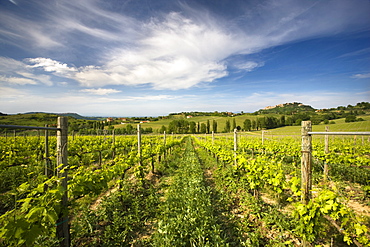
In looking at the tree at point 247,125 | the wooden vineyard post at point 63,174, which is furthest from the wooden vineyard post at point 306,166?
the tree at point 247,125

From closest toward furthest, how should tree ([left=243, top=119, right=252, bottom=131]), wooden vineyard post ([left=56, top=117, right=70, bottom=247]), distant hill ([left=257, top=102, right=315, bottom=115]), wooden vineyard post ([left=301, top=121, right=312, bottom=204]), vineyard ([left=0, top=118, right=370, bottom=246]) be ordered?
vineyard ([left=0, top=118, right=370, bottom=246]), wooden vineyard post ([left=56, top=117, right=70, bottom=247]), wooden vineyard post ([left=301, top=121, right=312, bottom=204]), tree ([left=243, top=119, right=252, bottom=131]), distant hill ([left=257, top=102, right=315, bottom=115])

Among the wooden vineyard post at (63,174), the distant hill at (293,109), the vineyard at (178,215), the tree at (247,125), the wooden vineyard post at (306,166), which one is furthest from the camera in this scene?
the distant hill at (293,109)

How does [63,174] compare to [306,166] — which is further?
[306,166]

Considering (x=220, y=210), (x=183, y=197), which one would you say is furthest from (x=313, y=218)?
(x=183, y=197)

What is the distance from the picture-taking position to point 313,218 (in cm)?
269

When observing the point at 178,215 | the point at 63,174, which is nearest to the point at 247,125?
the point at 178,215

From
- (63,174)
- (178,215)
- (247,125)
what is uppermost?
(63,174)

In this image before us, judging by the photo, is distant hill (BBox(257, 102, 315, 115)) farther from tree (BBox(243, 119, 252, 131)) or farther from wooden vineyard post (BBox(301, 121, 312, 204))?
wooden vineyard post (BBox(301, 121, 312, 204))

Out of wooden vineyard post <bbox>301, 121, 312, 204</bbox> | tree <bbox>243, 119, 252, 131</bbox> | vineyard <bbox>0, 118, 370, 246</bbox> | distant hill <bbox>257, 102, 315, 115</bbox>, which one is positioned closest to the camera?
vineyard <bbox>0, 118, 370, 246</bbox>

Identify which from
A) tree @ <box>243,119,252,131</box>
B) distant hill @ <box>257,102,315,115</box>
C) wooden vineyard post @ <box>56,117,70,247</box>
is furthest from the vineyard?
distant hill @ <box>257,102,315,115</box>

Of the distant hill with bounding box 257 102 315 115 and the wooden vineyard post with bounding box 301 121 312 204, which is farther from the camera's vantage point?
the distant hill with bounding box 257 102 315 115

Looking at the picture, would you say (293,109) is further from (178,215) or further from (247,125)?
(178,215)

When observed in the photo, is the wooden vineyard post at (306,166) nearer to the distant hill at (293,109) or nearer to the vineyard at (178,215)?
the vineyard at (178,215)

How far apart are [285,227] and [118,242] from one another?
3784mm
